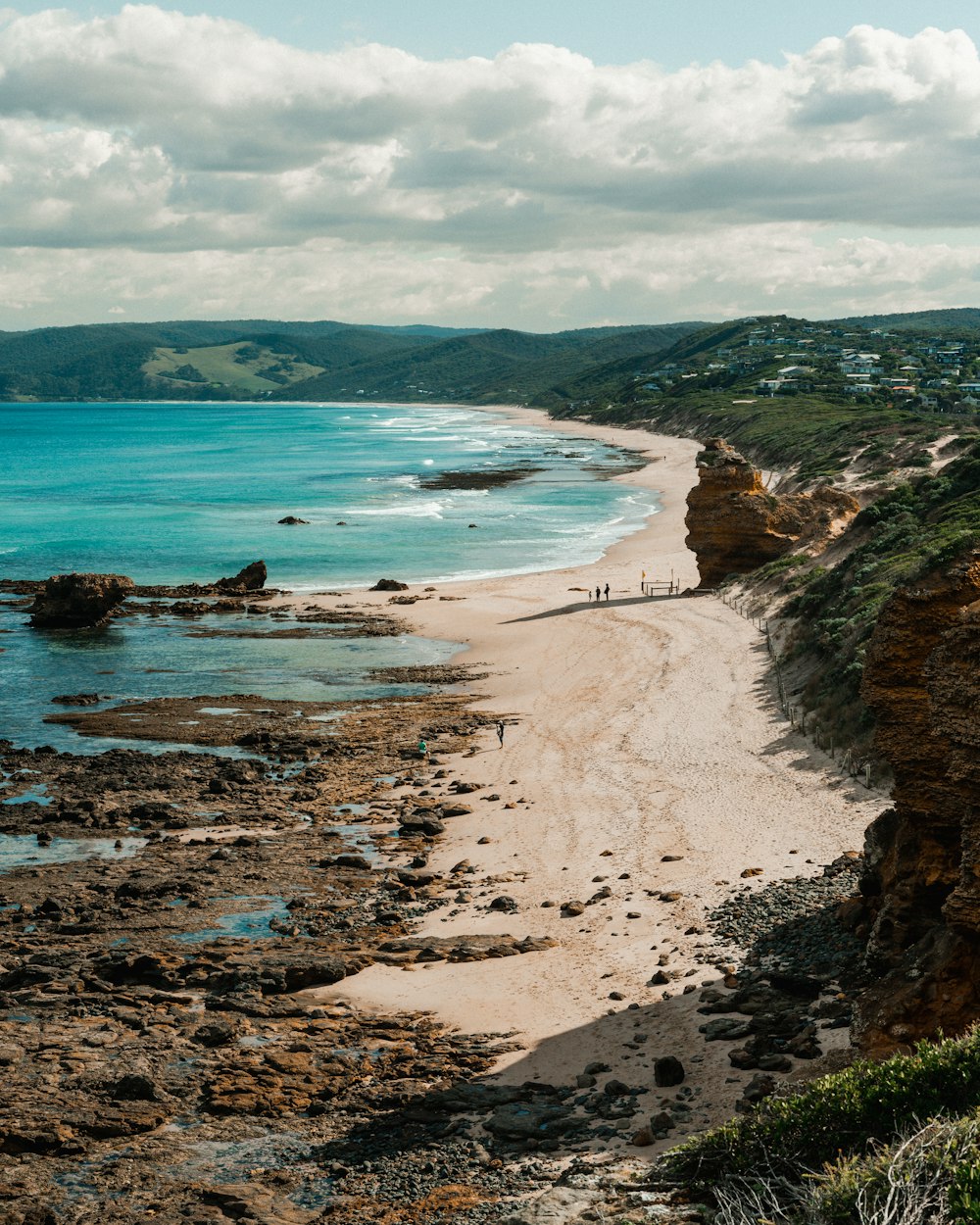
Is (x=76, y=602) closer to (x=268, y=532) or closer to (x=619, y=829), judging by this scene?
(x=268, y=532)

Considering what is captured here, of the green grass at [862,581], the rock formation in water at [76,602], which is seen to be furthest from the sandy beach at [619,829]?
the rock formation in water at [76,602]

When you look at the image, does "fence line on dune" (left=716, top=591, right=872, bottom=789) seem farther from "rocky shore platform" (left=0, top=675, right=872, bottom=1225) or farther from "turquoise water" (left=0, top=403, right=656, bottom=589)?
"turquoise water" (left=0, top=403, right=656, bottom=589)

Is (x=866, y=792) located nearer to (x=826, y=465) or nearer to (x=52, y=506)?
(x=826, y=465)

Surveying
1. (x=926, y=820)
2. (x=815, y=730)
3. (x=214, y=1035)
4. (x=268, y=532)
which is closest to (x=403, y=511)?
(x=268, y=532)

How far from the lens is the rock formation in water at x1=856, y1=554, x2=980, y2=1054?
11.8m

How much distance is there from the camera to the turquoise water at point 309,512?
60125mm

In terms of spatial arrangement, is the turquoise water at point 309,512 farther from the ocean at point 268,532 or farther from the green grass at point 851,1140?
the green grass at point 851,1140

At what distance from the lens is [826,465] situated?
72.9 metres

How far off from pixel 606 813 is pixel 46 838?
11.2m

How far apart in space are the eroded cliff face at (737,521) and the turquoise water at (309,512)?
11441 mm

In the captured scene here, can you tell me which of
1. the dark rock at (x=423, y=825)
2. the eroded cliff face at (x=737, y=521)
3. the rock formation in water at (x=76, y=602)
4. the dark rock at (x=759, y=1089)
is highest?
the eroded cliff face at (x=737, y=521)

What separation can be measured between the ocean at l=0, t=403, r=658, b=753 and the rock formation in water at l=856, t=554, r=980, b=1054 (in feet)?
67.4

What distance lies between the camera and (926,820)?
1418 cm

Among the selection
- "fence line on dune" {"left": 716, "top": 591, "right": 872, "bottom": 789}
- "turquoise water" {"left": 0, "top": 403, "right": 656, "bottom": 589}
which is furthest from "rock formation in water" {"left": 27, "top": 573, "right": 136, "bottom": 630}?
"fence line on dune" {"left": 716, "top": 591, "right": 872, "bottom": 789}
